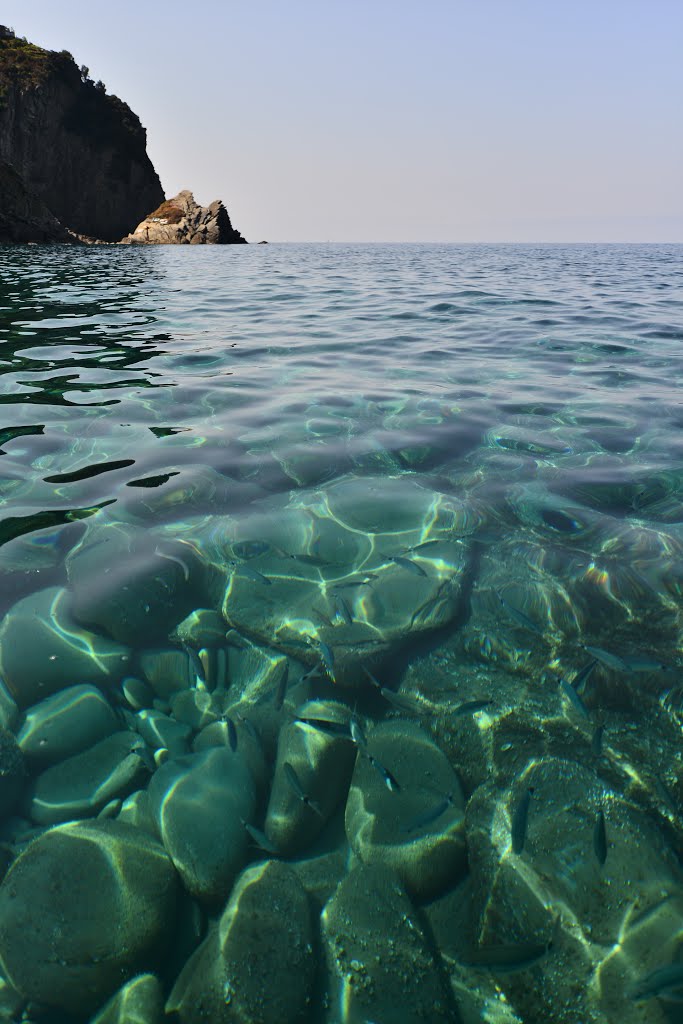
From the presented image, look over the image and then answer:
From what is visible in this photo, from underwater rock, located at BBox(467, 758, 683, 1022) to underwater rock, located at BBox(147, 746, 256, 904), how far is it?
86 cm

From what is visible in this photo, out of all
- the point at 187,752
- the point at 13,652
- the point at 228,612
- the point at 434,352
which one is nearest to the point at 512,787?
the point at 187,752

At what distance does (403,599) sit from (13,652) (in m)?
1.92

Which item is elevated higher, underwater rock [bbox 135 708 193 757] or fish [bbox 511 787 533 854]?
fish [bbox 511 787 533 854]

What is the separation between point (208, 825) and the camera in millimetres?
2117

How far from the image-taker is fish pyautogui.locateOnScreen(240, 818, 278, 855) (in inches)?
81.7

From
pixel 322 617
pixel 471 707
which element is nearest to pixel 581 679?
pixel 471 707

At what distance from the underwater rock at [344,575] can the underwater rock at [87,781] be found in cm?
81

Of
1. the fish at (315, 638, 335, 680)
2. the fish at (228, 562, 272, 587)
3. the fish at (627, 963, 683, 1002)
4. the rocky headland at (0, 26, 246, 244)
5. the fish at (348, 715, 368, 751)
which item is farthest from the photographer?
the rocky headland at (0, 26, 246, 244)

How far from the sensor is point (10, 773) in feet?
7.46

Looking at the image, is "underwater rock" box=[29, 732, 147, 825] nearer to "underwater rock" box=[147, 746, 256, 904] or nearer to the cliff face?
"underwater rock" box=[147, 746, 256, 904]

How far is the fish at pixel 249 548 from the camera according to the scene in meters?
3.40

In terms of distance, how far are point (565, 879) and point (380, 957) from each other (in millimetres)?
678

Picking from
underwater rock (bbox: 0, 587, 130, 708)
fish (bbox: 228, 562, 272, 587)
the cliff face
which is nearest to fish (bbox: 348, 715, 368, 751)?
fish (bbox: 228, 562, 272, 587)

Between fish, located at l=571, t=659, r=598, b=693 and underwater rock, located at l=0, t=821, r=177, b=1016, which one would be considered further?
fish, located at l=571, t=659, r=598, b=693
